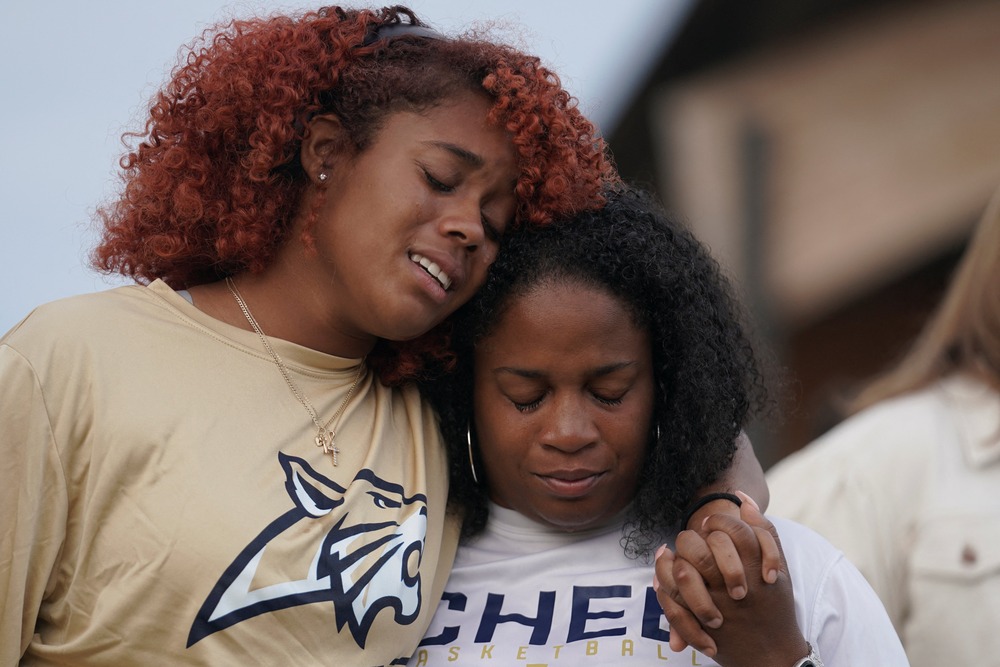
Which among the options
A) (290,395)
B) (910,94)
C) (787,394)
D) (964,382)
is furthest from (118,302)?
(910,94)

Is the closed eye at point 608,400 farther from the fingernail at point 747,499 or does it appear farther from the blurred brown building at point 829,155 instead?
the blurred brown building at point 829,155

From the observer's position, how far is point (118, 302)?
254 cm

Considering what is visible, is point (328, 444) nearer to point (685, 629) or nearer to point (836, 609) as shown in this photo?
point (685, 629)

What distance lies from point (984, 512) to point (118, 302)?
261 cm

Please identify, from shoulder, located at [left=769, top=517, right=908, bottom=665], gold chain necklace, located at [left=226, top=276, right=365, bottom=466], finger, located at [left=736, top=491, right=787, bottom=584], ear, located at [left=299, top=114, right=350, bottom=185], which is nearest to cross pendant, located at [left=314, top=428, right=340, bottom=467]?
gold chain necklace, located at [left=226, top=276, right=365, bottom=466]

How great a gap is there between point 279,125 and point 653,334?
940 millimetres

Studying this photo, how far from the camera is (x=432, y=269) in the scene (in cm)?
260

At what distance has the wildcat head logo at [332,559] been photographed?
2367 millimetres

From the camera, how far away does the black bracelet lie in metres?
2.73

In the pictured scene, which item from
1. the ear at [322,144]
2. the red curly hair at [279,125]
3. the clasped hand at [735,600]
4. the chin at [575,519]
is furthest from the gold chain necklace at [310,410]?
the clasped hand at [735,600]

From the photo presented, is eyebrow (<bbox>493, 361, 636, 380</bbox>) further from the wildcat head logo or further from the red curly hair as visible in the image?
the wildcat head logo

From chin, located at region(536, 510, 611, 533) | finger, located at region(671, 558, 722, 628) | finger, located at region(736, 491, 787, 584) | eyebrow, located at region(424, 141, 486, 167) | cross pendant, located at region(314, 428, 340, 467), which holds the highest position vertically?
eyebrow, located at region(424, 141, 486, 167)

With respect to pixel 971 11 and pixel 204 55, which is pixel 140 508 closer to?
pixel 204 55

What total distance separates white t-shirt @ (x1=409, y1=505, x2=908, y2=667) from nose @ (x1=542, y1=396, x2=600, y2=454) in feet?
1.09
